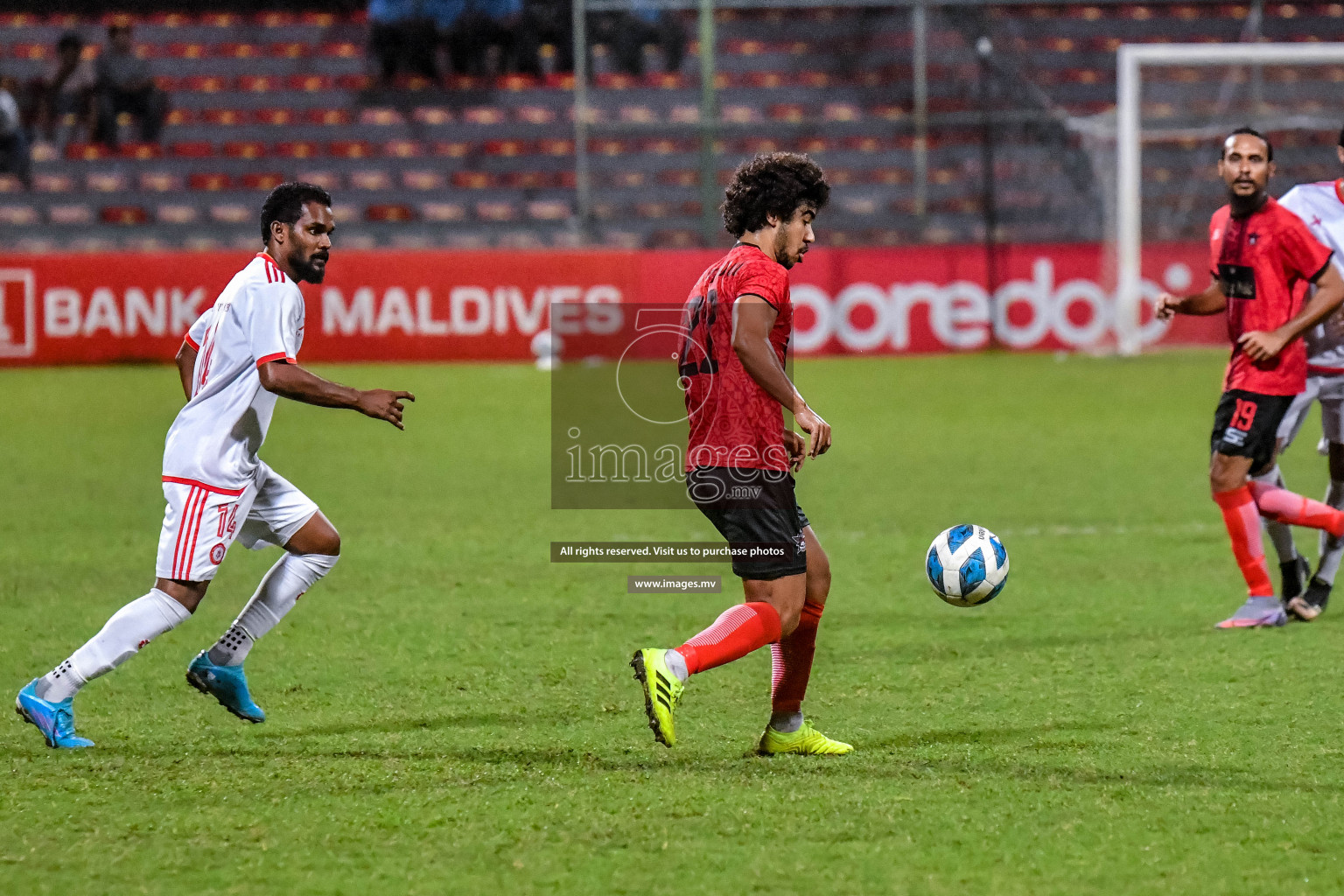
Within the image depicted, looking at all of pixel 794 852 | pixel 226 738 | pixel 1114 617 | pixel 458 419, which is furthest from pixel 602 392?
pixel 794 852

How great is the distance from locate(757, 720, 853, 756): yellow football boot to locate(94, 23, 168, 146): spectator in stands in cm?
2081

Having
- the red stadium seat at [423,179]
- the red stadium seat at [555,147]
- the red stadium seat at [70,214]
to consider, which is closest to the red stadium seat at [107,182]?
the red stadium seat at [70,214]

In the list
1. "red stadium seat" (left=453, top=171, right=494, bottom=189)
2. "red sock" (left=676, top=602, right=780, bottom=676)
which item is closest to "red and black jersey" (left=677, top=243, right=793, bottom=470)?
"red sock" (left=676, top=602, right=780, bottom=676)

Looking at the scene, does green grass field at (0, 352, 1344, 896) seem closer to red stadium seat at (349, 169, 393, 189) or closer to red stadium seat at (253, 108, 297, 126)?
red stadium seat at (349, 169, 393, 189)

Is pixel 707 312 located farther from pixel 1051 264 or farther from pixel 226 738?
pixel 1051 264

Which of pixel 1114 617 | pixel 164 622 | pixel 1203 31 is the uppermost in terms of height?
pixel 1203 31

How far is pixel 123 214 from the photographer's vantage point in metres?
23.1

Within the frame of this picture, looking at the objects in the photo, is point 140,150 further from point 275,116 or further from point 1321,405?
point 1321,405

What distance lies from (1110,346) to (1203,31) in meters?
6.37

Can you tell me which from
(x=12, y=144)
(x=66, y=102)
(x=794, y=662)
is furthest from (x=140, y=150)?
(x=794, y=662)

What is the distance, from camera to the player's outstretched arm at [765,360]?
4578mm

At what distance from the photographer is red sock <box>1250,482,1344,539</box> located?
23.3 feet

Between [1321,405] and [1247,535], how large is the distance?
2.85ft

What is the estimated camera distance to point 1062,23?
24.6 metres
